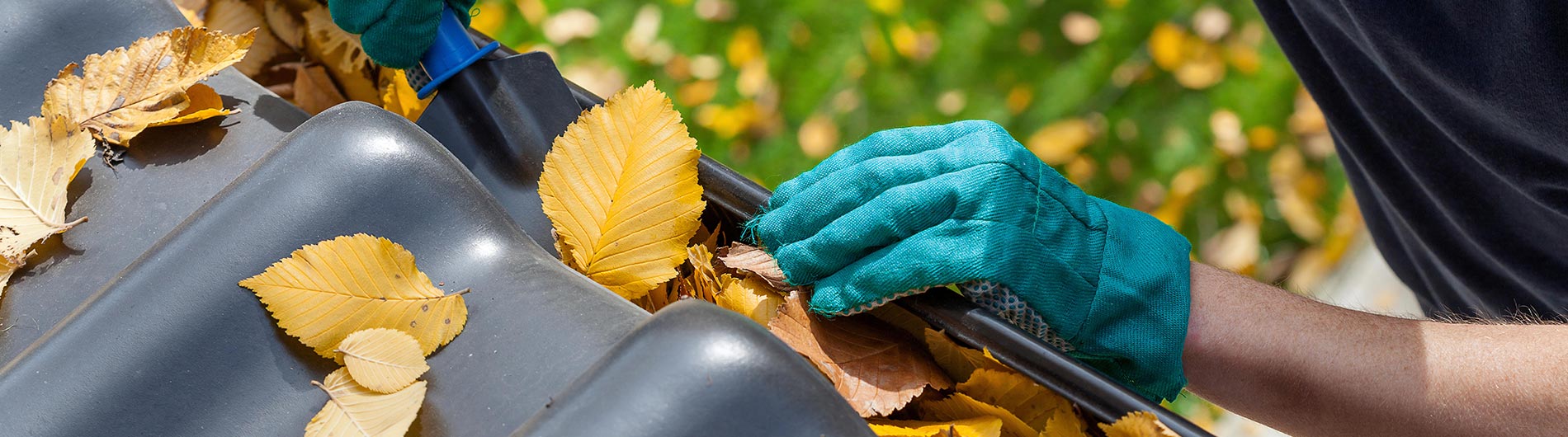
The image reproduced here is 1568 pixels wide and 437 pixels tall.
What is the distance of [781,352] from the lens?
2.39 ft

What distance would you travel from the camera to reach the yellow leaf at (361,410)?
79 cm

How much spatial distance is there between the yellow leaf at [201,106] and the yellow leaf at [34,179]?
0.08m

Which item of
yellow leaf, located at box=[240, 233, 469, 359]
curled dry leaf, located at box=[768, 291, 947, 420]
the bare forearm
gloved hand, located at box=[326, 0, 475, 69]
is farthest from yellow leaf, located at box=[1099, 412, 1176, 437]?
gloved hand, located at box=[326, 0, 475, 69]

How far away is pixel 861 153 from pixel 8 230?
0.82 meters

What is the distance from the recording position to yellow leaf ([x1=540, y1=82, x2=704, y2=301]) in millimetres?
1003

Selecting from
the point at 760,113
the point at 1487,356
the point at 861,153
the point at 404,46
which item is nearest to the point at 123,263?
the point at 404,46

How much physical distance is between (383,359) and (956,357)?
509mm

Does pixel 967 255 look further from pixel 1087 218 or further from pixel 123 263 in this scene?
pixel 123 263

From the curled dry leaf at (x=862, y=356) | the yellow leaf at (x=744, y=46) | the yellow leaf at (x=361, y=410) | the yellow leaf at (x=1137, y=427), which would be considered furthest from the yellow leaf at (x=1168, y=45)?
the yellow leaf at (x=361, y=410)

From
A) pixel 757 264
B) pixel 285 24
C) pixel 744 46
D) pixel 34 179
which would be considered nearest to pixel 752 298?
pixel 757 264

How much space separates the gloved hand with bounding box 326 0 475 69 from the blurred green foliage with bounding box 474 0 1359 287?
1.28 m

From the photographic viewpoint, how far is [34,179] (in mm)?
970

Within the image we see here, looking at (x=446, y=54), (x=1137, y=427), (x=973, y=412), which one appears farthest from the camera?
(x=446, y=54)

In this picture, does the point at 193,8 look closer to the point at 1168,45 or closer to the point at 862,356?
the point at 862,356
